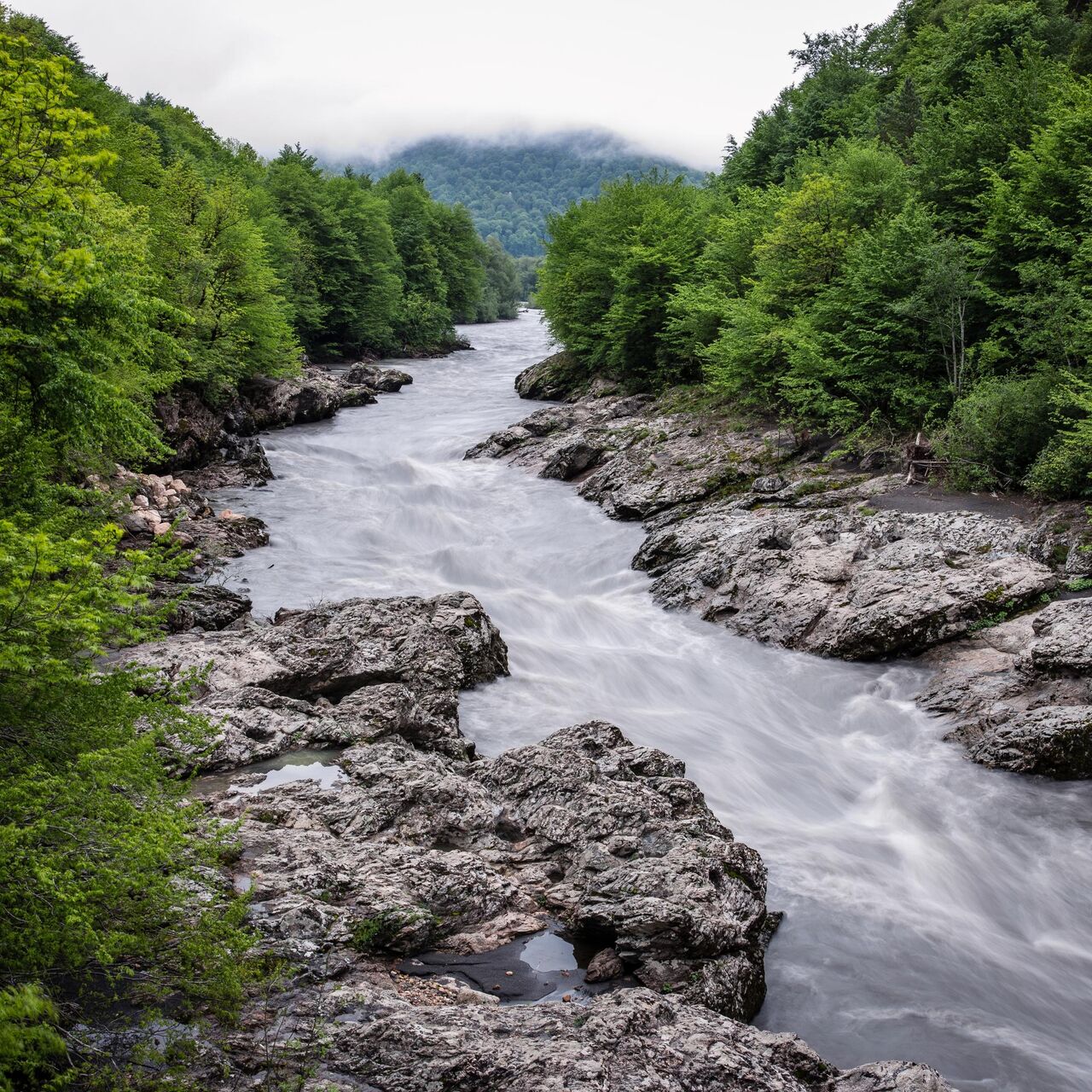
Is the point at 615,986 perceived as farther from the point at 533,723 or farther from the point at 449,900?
the point at 533,723

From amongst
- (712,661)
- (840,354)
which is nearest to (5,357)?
(712,661)

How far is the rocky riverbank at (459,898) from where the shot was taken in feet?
16.7

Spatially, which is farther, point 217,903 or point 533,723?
point 533,723

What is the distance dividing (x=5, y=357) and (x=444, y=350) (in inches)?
2212

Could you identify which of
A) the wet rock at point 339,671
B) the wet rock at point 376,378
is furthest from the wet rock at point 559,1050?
the wet rock at point 376,378

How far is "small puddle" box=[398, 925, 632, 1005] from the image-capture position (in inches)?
255

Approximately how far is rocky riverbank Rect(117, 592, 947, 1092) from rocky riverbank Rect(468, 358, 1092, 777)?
236 inches

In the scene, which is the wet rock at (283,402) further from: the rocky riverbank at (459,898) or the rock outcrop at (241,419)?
the rocky riverbank at (459,898)

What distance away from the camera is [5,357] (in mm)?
6430

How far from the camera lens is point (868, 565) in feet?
51.3

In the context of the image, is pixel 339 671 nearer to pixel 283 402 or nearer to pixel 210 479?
pixel 210 479

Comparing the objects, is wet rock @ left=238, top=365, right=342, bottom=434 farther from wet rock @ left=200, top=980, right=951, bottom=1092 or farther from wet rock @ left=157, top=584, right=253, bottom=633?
wet rock @ left=200, top=980, right=951, bottom=1092

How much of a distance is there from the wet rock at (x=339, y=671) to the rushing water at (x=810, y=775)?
1.06 m

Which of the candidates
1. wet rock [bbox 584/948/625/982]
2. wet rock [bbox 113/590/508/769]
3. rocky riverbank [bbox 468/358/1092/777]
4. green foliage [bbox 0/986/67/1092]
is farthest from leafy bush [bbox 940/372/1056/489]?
green foliage [bbox 0/986/67/1092]
